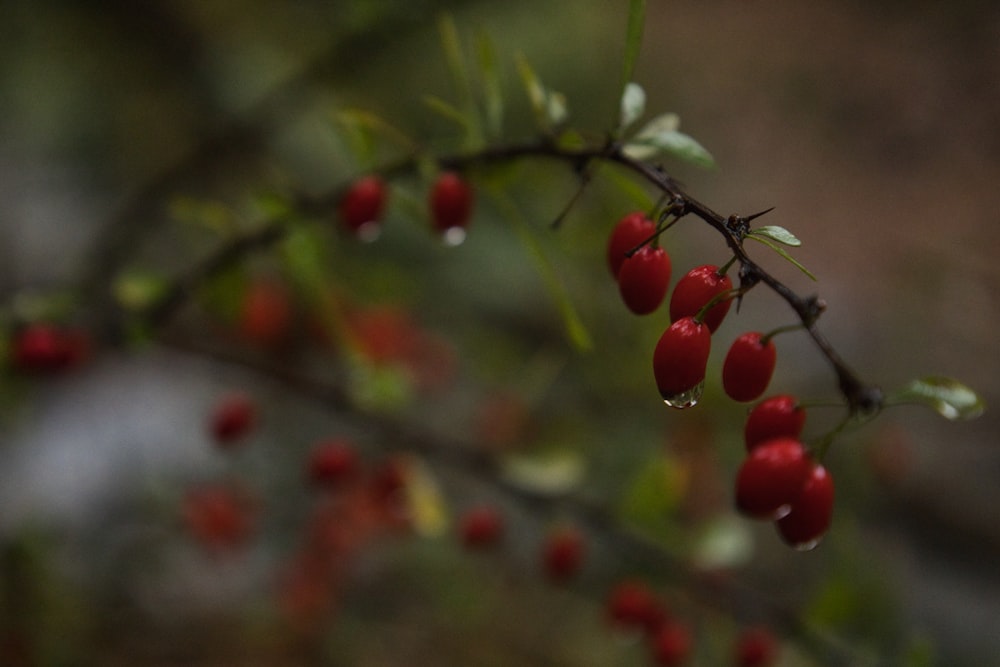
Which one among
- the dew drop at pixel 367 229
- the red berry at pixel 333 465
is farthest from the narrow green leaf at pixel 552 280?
the red berry at pixel 333 465

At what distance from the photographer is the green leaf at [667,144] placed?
564 mm

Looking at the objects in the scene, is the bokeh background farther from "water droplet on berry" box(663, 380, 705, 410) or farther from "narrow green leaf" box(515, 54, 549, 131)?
"water droplet on berry" box(663, 380, 705, 410)

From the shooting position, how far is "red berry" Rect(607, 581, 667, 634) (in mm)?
1004

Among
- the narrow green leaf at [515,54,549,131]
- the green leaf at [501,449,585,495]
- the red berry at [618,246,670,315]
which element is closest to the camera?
the red berry at [618,246,670,315]

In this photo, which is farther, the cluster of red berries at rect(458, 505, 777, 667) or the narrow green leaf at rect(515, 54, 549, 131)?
the cluster of red berries at rect(458, 505, 777, 667)

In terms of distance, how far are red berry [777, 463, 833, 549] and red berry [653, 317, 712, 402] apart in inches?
3.8

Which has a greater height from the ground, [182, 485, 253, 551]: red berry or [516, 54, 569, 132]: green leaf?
[182, 485, 253, 551]: red berry

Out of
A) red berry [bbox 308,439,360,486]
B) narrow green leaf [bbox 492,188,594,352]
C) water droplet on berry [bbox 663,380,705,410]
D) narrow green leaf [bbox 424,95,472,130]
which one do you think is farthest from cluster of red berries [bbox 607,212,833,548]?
red berry [bbox 308,439,360,486]

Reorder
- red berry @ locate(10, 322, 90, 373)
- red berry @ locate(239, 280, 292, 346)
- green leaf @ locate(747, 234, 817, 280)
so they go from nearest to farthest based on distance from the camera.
A: green leaf @ locate(747, 234, 817, 280) < red berry @ locate(10, 322, 90, 373) < red berry @ locate(239, 280, 292, 346)

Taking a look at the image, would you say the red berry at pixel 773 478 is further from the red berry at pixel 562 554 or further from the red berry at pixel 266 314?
the red berry at pixel 266 314

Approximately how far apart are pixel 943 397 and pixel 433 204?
447 millimetres

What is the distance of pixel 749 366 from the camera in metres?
0.50

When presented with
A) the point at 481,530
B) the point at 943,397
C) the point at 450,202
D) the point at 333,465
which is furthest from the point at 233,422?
the point at 943,397

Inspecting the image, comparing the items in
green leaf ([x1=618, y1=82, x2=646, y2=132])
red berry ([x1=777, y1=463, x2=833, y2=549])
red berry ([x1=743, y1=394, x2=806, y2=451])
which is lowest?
red berry ([x1=777, y1=463, x2=833, y2=549])
